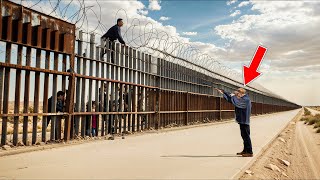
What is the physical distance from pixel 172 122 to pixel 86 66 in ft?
26.2

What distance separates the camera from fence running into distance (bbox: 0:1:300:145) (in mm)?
7598

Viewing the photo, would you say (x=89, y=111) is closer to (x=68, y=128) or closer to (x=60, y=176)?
(x=68, y=128)

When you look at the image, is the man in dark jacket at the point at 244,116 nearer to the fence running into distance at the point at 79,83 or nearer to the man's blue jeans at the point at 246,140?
the man's blue jeans at the point at 246,140

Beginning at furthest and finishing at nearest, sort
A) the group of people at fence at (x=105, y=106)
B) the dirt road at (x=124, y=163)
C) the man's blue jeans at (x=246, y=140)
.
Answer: the group of people at fence at (x=105, y=106), the man's blue jeans at (x=246, y=140), the dirt road at (x=124, y=163)

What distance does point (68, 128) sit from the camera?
9.15 m

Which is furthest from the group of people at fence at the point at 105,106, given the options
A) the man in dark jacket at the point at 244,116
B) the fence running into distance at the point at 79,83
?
the man in dark jacket at the point at 244,116

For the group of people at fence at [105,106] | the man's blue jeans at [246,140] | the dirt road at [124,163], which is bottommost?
the dirt road at [124,163]

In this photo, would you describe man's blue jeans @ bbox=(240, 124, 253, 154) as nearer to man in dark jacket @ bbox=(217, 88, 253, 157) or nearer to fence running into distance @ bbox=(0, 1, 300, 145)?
man in dark jacket @ bbox=(217, 88, 253, 157)

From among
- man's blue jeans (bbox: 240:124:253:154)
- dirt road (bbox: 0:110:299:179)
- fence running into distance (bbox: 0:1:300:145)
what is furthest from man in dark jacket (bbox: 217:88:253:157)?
fence running into distance (bbox: 0:1:300:145)

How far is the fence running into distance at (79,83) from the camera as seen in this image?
24.9 ft

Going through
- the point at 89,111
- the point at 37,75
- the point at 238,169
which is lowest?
the point at 238,169

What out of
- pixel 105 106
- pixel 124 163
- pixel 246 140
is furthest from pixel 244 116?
pixel 105 106

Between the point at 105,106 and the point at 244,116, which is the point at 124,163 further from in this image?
the point at 105,106

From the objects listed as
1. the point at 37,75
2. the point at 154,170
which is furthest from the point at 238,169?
the point at 37,75
